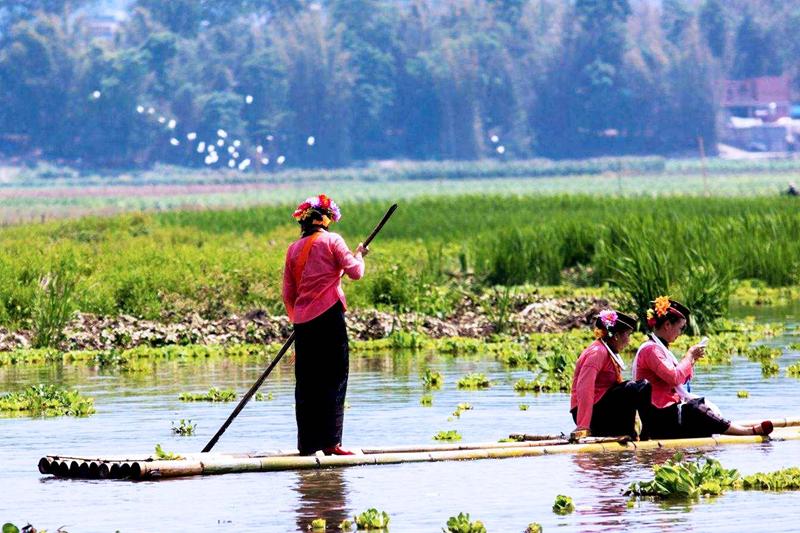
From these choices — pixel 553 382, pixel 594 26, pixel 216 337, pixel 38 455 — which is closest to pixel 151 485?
pixel 38 455

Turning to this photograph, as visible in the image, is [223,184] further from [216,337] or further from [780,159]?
[216,337]

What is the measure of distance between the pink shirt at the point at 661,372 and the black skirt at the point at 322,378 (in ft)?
7.36

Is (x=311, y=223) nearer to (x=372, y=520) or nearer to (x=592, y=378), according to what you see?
(x=592, y=378)

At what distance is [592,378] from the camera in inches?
599

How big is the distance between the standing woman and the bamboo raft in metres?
0.25

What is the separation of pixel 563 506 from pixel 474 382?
7986 millimetres

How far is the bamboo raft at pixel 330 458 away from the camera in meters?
14.1

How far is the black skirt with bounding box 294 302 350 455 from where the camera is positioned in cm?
1485

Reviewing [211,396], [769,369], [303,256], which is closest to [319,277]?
[303,256]

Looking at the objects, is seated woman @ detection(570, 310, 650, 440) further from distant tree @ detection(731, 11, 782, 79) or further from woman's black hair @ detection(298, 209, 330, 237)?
distant tree @ detection(731, 11, 782, 79)

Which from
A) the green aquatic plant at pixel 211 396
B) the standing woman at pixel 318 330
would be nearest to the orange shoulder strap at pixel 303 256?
the standing woman at pixel 318 330

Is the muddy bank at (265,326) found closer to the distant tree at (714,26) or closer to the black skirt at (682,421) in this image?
the black skirt at (682,421)

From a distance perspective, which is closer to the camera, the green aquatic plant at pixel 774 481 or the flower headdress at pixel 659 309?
the green aquatic plant at pixel 774 481

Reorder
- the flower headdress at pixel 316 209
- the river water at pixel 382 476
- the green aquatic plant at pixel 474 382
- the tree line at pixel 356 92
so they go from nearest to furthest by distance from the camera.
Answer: the river water at pixel 382 476 → the flower headdress at pixel 316 209 → the green aquatic plant at pixel 474 382 → the tree line at pixel 356 92
